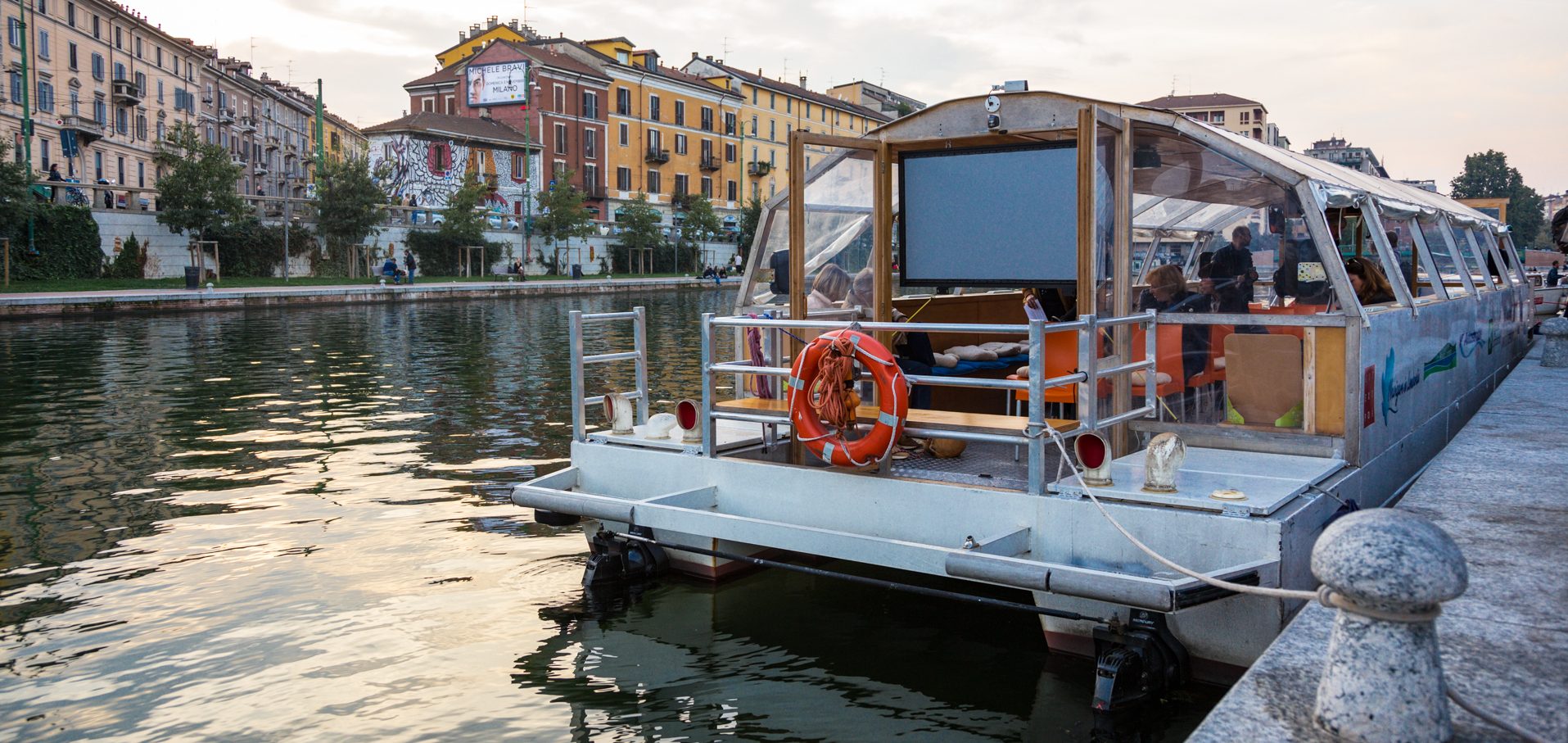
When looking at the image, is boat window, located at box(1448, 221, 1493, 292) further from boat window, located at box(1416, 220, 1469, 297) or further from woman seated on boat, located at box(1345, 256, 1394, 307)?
woman seated on boat, located at box(1345, 256, 1394, 307)

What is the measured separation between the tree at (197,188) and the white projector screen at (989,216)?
→ 155ft

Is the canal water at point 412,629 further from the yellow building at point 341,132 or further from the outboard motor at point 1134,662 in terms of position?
the yellow building at point 341,132

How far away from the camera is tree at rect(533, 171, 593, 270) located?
70.3 m

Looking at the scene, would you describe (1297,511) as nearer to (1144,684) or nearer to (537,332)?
(1144,684)

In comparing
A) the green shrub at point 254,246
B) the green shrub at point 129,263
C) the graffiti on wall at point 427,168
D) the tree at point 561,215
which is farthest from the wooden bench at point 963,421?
the graffiti on wall at point 427,168

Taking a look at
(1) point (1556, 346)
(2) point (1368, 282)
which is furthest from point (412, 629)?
(1) point (1556, 346)

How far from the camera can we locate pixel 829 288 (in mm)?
8977

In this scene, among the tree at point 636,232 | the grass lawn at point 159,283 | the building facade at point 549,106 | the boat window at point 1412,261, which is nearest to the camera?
the boat window at point 1412,261

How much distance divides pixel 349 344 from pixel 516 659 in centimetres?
2220

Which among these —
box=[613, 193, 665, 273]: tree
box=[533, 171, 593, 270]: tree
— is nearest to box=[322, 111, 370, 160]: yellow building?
box=[613, 193, 665, 273]: tree

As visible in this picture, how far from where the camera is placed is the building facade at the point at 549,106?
268 ft

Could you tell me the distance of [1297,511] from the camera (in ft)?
19.4

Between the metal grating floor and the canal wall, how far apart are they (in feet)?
157

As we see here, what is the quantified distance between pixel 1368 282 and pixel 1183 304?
4.49 feet
